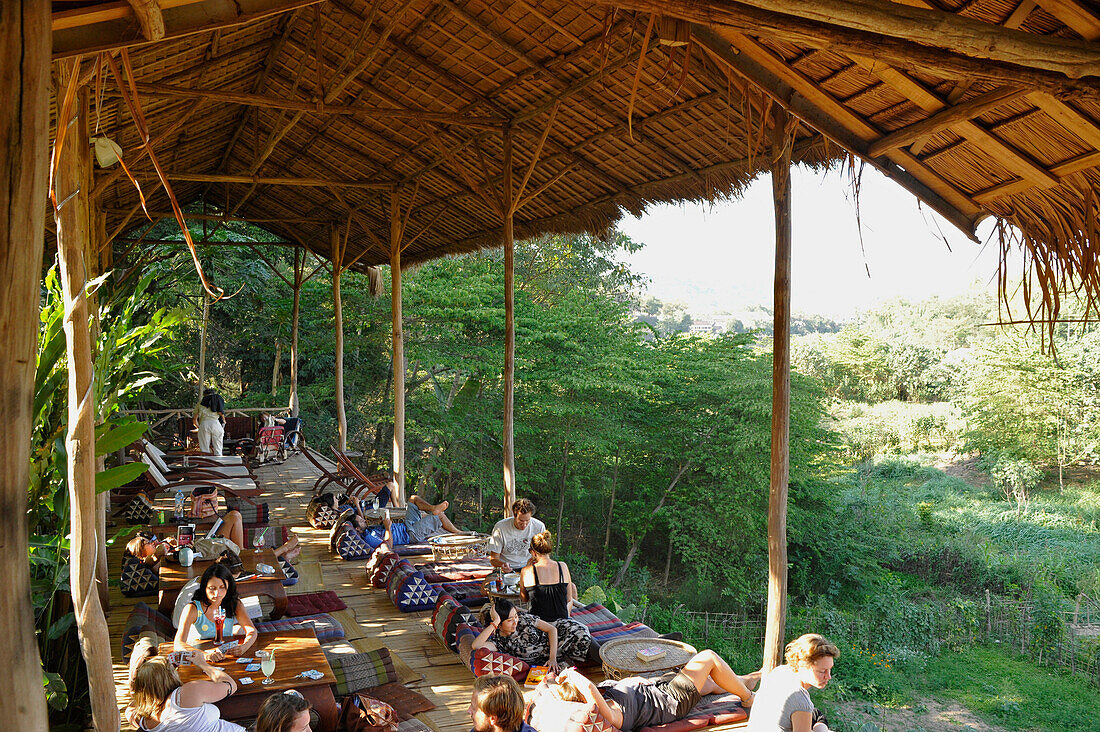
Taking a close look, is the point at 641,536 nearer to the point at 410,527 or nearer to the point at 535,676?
the point at 410,527

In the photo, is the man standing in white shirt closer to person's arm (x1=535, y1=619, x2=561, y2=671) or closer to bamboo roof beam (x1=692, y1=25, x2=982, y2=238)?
person's arm (x1=535, y1=619, x2=561, y2=671)

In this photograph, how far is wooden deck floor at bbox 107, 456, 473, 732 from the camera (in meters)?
4.48

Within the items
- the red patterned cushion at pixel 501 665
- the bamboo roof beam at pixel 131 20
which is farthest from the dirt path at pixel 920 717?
the bamboo roof beam at pixel 131 20

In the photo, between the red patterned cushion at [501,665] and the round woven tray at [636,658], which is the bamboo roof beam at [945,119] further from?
the red patterned cushion at [501,665]

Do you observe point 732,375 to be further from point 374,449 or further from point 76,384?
point 76,384

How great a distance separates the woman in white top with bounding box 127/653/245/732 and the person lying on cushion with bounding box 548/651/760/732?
5.07ft

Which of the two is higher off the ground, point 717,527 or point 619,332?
point 619,332

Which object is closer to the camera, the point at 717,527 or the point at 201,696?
the point at 201,696

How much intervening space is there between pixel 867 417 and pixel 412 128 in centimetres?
2094

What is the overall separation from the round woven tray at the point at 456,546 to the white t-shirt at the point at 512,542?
0.88 m

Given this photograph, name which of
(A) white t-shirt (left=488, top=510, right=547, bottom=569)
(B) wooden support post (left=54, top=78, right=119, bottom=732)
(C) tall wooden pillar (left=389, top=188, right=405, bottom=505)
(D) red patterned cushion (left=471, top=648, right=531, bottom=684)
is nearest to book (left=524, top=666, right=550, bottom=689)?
(D) red patterned cushion (left=471, top=648, right=531, bottom=684)

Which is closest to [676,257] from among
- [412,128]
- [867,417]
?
[867,417]

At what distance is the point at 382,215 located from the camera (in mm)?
11906

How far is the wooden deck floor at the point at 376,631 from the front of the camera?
448cm
